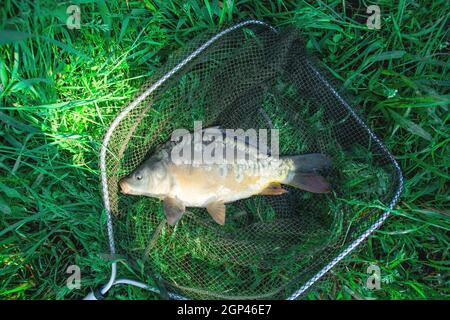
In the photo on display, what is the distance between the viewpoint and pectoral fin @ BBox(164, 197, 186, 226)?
8.11 ft

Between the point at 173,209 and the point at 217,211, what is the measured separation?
0.96ft

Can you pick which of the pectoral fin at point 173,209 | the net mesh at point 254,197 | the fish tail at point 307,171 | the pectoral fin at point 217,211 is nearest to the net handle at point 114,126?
the net mesh at point 254,197

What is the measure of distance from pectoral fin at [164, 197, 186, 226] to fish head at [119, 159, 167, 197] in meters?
0.09

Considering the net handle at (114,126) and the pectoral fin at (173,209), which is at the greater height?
the net handle at (114,126)

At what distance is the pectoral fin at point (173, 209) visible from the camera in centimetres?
247

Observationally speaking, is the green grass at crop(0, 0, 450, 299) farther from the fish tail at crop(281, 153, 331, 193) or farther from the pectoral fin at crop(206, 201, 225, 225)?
the pectoral fin at crop(206, 201, 225, 225)

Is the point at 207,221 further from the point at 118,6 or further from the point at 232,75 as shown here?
the point at 118,6

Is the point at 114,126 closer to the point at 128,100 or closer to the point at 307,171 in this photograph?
the point at 128,100

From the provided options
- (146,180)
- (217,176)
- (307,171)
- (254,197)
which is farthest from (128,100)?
(307,171)

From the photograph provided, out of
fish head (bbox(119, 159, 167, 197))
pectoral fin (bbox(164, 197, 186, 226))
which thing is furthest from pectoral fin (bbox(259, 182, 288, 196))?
fish head (bbox(119, 159, 167, 197))

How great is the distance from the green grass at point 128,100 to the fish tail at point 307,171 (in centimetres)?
55

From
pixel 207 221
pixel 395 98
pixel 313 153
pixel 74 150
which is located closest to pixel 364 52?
pixel 395 98

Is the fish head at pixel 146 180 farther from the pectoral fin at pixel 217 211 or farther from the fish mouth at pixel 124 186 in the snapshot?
the pectoral fin at pixel 217 211

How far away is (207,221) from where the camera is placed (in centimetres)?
263
